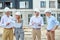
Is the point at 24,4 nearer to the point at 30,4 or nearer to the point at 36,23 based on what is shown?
the point at 30,4

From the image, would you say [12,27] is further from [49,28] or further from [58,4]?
[58,4]

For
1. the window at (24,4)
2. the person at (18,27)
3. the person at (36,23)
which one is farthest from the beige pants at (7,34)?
the window at (24,4)

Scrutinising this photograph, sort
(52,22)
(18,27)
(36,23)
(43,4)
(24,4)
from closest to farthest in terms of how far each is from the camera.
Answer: (52,22) < (18,27) < (36,23) < (24,4) < (43,4)

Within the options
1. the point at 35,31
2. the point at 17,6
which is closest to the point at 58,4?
the point at 17,6

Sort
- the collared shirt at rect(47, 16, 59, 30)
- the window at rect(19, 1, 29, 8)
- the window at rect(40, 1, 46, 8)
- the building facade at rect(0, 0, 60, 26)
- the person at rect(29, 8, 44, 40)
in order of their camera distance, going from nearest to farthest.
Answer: the collared shirt at rect(47, 16, 59, 30) < the person at rect(29, 8, 44, 40) < the building facade at rect(0, 0, 60, 26) < the window at rect(19, 1, 29, 8) < the window at rect(40, 1, 46, 8)

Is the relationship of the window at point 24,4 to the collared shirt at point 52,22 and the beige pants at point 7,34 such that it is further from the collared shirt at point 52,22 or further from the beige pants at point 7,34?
the collared shirt at point 52,22

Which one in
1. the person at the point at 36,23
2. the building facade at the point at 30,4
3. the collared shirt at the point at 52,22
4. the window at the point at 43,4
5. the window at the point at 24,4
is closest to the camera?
the collared shirt at the point at 52,22

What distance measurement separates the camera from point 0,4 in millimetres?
28125

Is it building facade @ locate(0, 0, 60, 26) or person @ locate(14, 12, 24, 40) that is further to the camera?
building facade @ locate(0, 0, 60, 26)

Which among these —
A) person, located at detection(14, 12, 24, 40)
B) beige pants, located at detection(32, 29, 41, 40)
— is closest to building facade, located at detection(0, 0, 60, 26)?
beige pants, located at detection(32, 29, 41, 40)

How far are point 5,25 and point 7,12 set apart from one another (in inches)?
12.6

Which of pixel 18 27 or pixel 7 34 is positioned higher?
pixel 18 27

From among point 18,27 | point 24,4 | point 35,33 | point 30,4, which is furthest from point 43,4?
point 18,27

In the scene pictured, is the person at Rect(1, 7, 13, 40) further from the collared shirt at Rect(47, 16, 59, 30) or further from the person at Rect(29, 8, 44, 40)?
the collared shirt at Rect(47, 16, 59, 30)
